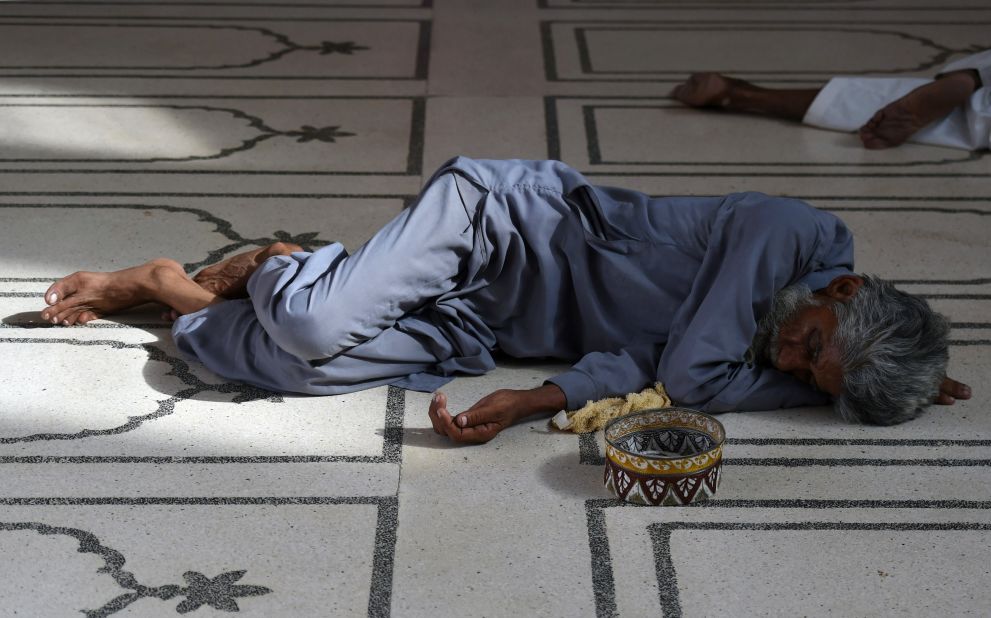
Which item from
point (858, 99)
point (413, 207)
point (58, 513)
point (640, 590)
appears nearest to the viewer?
point (640, 590)

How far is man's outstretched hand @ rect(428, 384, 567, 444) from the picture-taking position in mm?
1588

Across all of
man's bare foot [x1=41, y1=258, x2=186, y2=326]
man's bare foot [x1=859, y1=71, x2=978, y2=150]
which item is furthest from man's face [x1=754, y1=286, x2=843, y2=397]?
man's bare foot [x1=859, y1=71, x2=978, y2=150]

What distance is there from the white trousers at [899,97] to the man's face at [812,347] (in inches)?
50.8

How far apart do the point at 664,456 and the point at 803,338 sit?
261 millimetres

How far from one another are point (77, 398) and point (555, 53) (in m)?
2.02

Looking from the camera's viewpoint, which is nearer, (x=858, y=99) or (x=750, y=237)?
(x=750, y=237)

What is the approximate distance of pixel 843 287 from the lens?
165 cm

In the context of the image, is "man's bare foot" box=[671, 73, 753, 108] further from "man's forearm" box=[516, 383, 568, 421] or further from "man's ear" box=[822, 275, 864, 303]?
"man's forearm" box=[516, 383, 568, 421]

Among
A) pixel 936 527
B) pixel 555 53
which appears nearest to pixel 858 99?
pixel 555 53

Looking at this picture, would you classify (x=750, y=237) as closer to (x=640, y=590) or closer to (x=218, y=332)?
(x=640, y=590)

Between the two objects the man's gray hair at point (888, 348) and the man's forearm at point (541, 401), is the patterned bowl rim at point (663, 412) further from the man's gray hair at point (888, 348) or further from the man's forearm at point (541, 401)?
the man's gray hair at point (888, 348)

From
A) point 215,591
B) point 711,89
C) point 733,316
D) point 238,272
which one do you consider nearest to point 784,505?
point 733,316

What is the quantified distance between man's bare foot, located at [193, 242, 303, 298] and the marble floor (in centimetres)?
12

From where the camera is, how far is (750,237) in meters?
1.64
